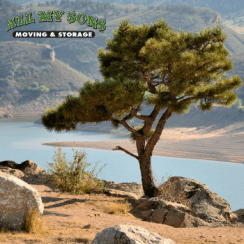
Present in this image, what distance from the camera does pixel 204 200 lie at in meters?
7.47

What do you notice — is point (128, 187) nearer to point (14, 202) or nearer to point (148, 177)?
point (148, 177)

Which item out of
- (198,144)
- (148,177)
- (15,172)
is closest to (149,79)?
(148,177)

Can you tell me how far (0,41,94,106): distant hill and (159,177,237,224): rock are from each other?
2056 inches

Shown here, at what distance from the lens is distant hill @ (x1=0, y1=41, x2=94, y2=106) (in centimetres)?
6200

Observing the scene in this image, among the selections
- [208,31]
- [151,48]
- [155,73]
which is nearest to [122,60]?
[155,73]

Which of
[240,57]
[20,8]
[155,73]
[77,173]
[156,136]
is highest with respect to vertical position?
[20,8]

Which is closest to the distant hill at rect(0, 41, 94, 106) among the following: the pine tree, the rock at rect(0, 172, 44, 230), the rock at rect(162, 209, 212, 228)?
the pine tree

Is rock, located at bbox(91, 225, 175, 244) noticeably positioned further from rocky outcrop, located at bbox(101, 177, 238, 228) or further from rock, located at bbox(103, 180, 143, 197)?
rock, located at bbox(103, 180, 143, 197)

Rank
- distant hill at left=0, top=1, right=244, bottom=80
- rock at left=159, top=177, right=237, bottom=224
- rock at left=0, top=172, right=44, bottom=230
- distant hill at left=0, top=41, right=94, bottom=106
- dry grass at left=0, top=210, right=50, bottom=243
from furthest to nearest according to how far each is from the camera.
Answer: distant hill at left=0, top=1, right=244, bottom=80
distant hill at left=0, top=41, right=94, bottom=106
rock at left=159, top=177, right=237, bottom=224
rock at left=0, top=172, right=44, bottom=230
dry grass at left=0, top=210, right=50, bottom=243

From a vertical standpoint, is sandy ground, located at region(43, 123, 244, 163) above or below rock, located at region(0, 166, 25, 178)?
above

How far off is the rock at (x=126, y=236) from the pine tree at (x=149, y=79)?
3.75 metres

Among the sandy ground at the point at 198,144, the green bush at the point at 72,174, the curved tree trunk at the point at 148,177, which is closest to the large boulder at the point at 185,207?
the curved tree trunk at the point at 148,177

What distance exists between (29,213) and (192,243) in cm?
205

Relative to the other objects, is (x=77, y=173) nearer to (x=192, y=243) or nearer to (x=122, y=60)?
(x=122, y=60)
